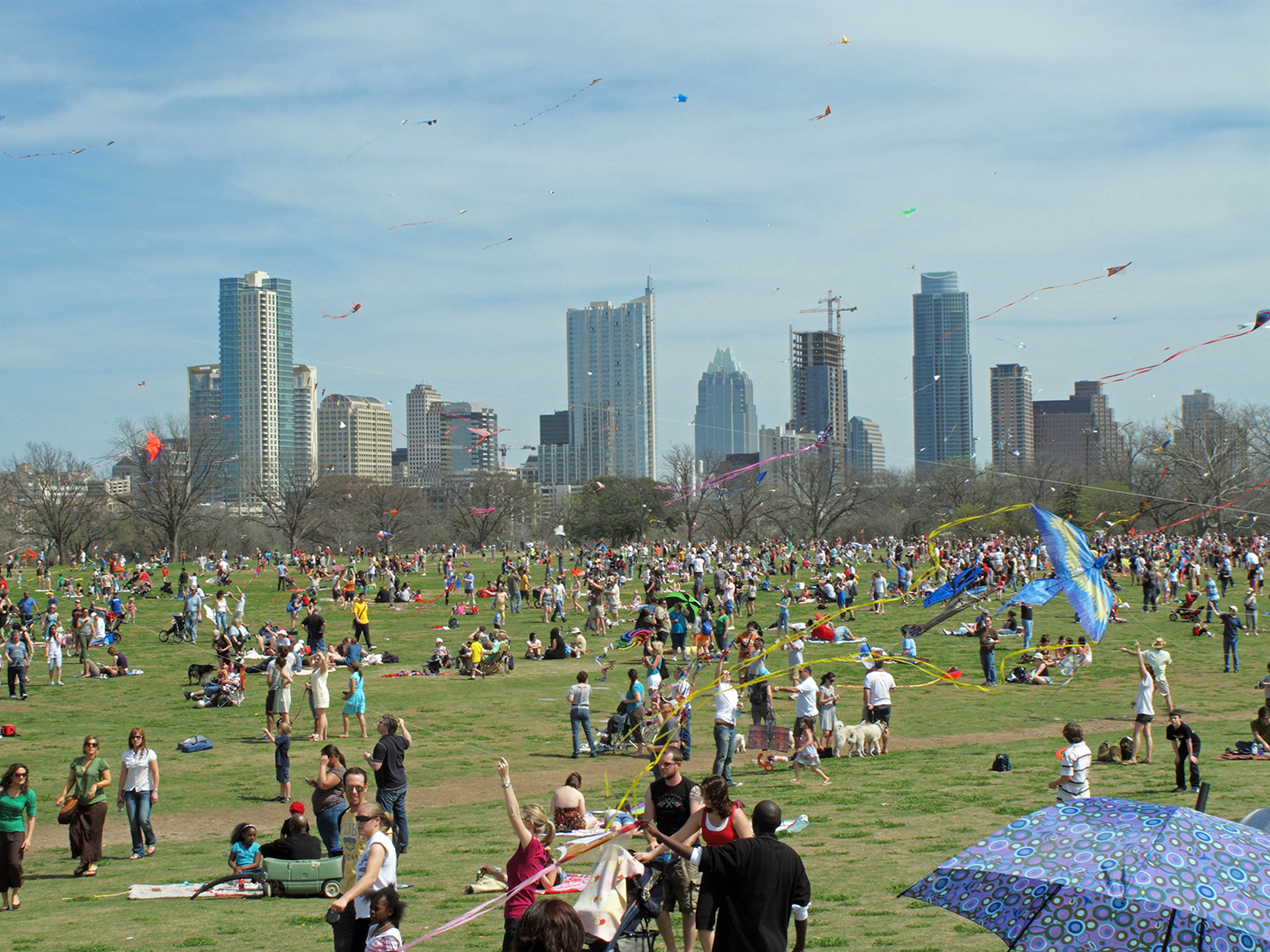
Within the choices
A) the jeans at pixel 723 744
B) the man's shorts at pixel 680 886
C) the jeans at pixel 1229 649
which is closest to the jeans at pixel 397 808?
the jeans at pixel 723 744

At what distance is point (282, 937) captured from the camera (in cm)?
764

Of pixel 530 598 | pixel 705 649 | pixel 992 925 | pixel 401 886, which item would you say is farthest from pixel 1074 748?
pixel 530 598

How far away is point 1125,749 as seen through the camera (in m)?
13.8

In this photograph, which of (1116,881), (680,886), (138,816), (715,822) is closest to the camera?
(1116,881)

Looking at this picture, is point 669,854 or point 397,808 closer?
point 669,854

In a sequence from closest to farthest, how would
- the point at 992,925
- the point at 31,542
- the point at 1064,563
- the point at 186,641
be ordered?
the point at 992,925, the point at 1064,563, the point at 186,641, the point at 31,542

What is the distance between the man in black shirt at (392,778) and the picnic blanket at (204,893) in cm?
128

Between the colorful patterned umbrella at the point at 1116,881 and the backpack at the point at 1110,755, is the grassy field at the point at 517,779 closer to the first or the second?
the backpack at the point at 1110,755

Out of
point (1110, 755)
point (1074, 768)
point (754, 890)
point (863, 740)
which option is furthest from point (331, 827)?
point (1110, 755)

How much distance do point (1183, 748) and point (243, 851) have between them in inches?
379

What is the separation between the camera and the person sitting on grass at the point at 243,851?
955cm

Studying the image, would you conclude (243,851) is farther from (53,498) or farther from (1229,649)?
(53,498)

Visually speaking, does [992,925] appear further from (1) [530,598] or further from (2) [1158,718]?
(1) [530,598]

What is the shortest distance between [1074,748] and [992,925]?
5299 mm
